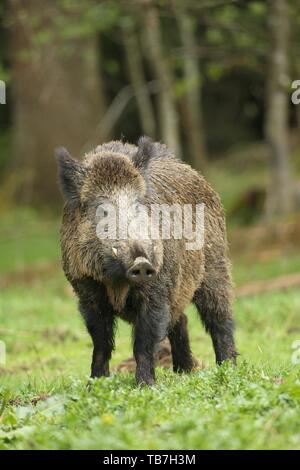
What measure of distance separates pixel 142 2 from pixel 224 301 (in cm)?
777

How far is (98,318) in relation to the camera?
753 centimetres

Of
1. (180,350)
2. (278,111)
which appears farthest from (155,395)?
(278,111)

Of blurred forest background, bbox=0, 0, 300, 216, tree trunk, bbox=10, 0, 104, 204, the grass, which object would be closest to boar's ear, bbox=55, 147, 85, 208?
the grass

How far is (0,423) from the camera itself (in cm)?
602

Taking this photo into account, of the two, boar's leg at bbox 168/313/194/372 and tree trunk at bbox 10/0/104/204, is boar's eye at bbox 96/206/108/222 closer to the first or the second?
boar's leg at bbox 168/313/194/372

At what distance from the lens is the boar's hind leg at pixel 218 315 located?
863cm

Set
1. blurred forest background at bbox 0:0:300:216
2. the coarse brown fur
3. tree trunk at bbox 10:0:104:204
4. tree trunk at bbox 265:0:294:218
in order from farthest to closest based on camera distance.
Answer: tree trunk at bbox 10:0:104:204
tree trunk at bbox 265:0:294:218
blurred forest background at bbox 0:0:300:216
the coarse brown fur

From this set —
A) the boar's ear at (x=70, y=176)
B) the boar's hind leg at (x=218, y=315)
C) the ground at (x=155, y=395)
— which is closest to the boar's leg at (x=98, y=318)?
the ground at (x=155, y=395)

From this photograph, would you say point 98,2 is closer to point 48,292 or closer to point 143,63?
point 48,292

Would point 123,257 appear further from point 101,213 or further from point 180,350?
point 180,350

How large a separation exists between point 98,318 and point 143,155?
1.32 m

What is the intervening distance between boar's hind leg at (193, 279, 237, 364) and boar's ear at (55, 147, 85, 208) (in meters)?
1.63

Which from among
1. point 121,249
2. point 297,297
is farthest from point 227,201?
point 121,249

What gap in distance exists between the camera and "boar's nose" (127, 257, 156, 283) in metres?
6.62
